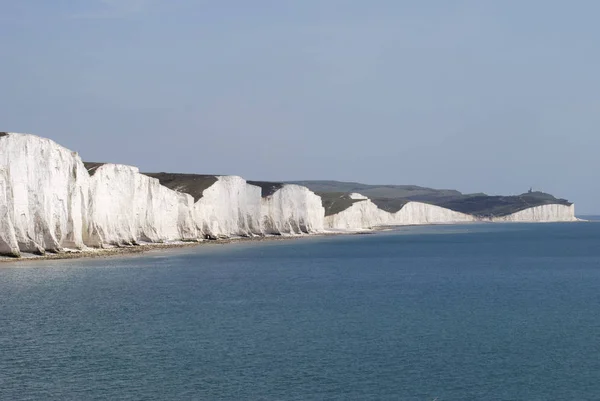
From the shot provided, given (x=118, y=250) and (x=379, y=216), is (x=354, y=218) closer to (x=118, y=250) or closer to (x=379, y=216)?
(x=379, y=216)

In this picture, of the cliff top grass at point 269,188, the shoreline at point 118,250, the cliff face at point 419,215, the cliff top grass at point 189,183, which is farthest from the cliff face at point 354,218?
the cliff top grass at point 189,183

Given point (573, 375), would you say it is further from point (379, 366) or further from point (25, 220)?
point (25, 220)

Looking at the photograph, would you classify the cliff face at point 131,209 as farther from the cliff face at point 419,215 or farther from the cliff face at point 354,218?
the cliff face at point 419,215

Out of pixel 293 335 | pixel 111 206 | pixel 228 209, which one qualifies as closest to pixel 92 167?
pixel 111 206

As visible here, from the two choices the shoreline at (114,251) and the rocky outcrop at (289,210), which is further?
the rocky outcrop at (289,210)

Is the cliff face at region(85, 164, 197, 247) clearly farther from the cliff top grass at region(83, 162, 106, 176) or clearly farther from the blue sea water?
the blue sea water
